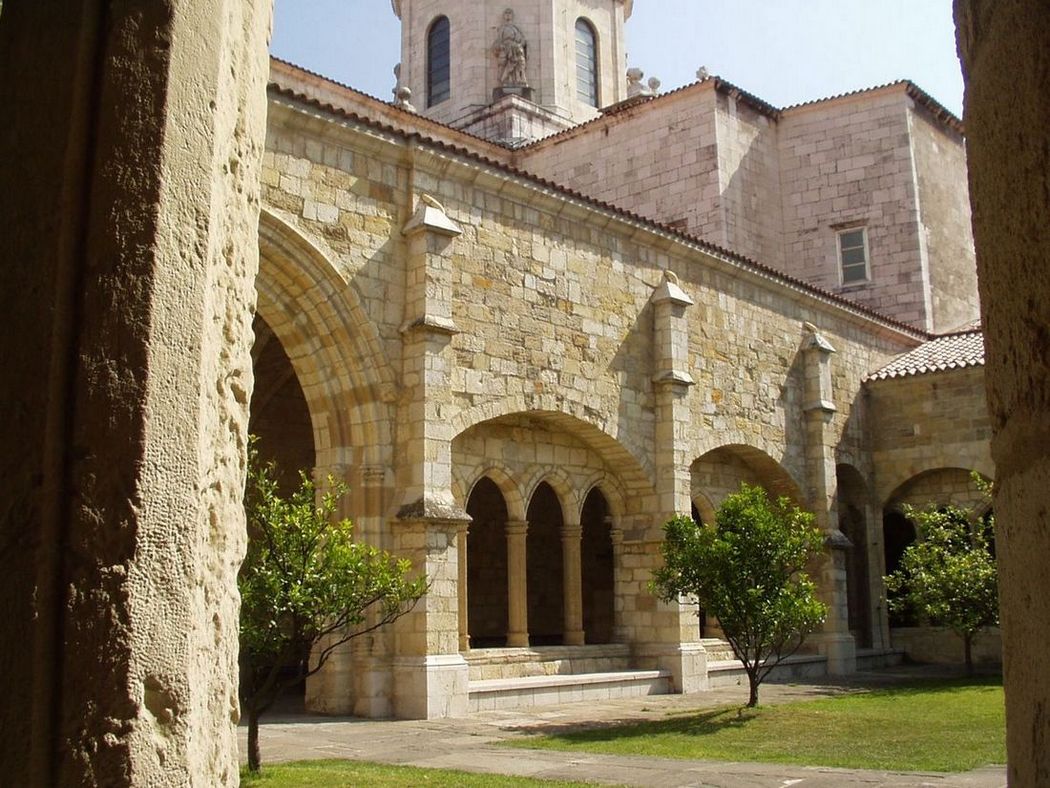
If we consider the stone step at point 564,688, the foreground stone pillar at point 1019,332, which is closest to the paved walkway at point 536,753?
the stone step at point 564,688

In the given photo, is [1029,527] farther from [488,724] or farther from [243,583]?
[488,724]

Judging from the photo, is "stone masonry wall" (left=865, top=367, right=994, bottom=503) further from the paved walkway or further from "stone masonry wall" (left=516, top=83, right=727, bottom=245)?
the paved walkway

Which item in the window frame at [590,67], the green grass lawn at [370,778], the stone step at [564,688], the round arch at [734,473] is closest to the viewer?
the green grass lawn at [370,778]

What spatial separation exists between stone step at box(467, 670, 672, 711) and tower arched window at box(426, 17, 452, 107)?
15485 millimetres

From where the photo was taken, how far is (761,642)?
11.1m

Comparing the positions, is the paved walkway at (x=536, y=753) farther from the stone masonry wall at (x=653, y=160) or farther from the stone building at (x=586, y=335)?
the stone masonry wall at (x=653, y=160)

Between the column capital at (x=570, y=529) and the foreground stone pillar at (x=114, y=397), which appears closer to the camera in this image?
the foreground stone pillar at (x=114, y=397)

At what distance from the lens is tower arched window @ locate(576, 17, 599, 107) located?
82.8 ft

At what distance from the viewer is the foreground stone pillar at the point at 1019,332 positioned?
145cm

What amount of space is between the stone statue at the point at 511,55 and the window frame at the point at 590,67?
146cm

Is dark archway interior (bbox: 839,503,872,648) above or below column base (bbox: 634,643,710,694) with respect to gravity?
above

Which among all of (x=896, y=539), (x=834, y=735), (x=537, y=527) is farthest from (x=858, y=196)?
(x=834, y=735)

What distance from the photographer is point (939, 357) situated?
1962 centimetres

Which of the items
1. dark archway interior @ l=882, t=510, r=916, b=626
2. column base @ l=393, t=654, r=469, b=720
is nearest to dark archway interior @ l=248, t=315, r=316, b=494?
column base @ l=393, t=654, r=469, b=720
